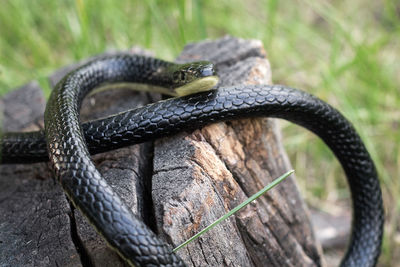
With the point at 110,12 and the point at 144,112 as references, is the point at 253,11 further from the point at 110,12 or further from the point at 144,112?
the point at 144,112

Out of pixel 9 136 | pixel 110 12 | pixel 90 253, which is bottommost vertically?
pixel 90 253

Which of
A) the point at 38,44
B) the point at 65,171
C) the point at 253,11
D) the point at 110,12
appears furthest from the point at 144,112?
the point at 253,11

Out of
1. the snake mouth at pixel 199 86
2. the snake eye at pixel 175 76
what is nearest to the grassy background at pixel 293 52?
the snake eye at pixel 175 76

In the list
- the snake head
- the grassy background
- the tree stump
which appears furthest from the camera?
the grassy background

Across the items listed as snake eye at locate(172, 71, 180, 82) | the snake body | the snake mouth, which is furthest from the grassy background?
the snake mouth

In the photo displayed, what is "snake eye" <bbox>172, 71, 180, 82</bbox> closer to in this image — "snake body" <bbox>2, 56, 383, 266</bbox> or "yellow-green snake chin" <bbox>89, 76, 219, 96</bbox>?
"yellow-green snake chin" <bbox>89, 76, 219, 96</bbox>
